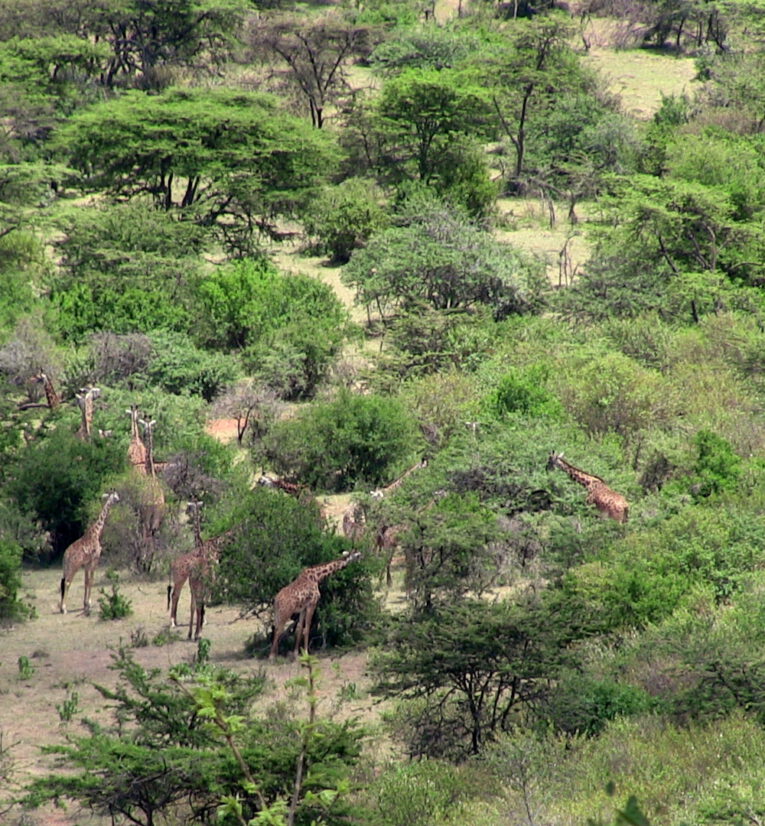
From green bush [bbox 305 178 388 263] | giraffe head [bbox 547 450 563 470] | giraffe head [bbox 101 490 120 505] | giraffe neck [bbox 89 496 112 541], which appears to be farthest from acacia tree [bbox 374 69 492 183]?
giraffe neck [bbox 89 496 112 541]

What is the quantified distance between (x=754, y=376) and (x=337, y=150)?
1487 centimetres

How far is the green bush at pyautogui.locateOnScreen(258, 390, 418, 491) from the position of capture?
1755cm

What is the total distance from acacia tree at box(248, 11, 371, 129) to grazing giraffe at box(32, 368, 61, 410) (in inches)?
809

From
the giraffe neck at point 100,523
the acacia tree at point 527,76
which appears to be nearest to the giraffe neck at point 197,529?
the giraffe neck at point 100,523

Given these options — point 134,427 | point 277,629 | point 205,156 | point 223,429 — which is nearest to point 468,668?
A: point 277,629

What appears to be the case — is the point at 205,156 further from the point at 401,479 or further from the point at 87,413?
the point at 401,479

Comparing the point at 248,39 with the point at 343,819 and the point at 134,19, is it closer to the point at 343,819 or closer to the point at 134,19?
the point at 134,19

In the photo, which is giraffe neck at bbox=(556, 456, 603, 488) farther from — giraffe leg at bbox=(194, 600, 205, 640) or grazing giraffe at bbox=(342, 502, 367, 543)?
giraffe leg at bbox=(194, 600, 205, 640)

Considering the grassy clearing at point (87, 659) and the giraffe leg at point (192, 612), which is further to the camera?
the giraffe leg at point (192, 612)

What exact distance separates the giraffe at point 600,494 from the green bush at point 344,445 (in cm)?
262

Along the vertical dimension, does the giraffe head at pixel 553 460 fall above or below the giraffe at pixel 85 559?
above

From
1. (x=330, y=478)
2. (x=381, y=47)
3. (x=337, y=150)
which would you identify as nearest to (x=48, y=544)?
(x=330, y=478)

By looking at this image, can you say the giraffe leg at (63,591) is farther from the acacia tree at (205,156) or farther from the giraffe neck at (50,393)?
the acacia tree at (205,156)

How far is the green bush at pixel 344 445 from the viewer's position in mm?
17547
